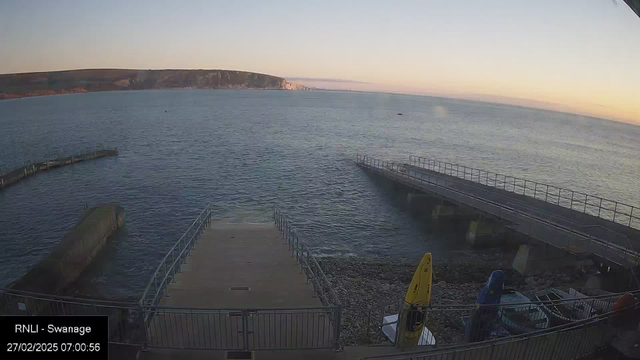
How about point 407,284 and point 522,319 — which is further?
point 407,284

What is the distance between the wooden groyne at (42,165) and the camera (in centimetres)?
3579

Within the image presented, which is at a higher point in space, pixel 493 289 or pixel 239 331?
pixel 493 289

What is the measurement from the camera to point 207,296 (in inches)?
400

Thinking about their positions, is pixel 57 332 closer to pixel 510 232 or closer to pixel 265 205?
pixel 510 232

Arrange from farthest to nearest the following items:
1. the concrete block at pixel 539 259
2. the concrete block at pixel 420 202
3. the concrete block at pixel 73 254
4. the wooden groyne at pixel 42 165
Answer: the wooden groyne at pixel 42 165
the concrete block at pixel 420 202
the concrete block at pixel 539 259
the concrete block at pixel 73 254

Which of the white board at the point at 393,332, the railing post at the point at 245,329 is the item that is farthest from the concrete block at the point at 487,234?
the railing post at the point at 245,329

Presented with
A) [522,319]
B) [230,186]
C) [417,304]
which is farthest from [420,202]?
[417,304]

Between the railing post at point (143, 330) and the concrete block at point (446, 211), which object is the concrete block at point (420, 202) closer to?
the concrete block at point (446, 211)

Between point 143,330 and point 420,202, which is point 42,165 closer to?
point 420,202

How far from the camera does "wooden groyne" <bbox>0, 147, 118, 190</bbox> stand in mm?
35787

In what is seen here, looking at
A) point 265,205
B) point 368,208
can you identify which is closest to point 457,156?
point 368,208

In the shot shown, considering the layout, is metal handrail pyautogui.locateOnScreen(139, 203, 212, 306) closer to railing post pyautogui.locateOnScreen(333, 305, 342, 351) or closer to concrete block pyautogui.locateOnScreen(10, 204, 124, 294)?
railing post pyautogui.locateOnScreen(333, 305, 342, 351)

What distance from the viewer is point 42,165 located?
41906mm

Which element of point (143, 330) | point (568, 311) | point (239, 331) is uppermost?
point (143, 330)
